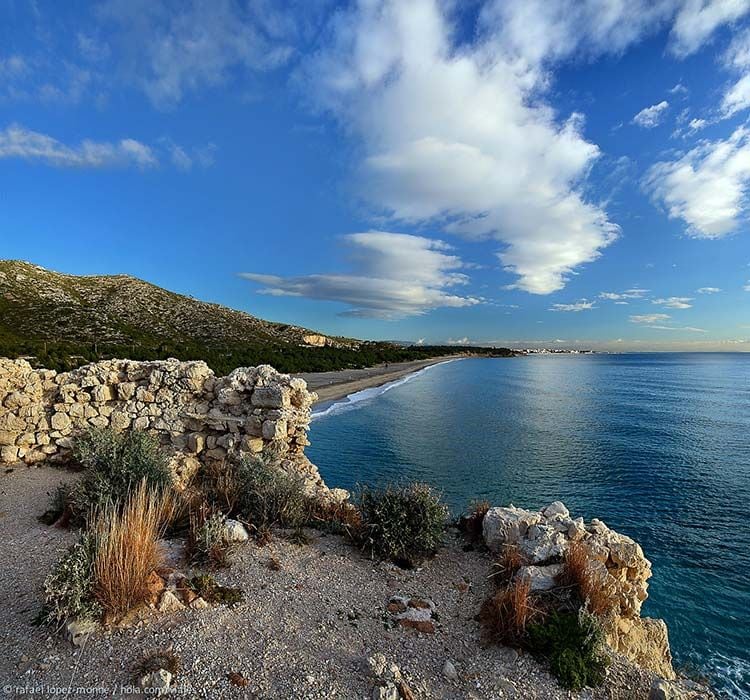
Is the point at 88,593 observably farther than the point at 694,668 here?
No

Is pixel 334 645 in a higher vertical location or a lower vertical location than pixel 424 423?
higher

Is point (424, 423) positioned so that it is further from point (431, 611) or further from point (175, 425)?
point (431, 611)

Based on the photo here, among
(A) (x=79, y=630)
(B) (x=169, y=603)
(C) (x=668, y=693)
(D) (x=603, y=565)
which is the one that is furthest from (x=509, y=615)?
(A) (x=79, y=630)

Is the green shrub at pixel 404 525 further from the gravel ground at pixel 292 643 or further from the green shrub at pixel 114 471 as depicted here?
the green shrub at pixel 114 471

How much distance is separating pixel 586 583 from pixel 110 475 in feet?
24.0

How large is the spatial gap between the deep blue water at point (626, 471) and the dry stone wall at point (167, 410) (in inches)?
232

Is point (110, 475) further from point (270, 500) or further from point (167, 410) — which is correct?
point (167, 410)

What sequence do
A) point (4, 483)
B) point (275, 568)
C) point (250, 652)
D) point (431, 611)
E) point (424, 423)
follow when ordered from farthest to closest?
point (424, 423) → point (4, 483) → point (275, 568) → point (431, 611) → point (250, 652)

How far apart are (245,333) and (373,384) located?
113 ft

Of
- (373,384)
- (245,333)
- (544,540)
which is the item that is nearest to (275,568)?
(544,540)

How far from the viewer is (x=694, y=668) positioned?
271 inches

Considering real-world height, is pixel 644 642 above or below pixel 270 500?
below

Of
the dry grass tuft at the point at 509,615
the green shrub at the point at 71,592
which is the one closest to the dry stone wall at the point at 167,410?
the green shrub at the point at 71,592

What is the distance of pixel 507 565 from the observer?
600 centimetres
